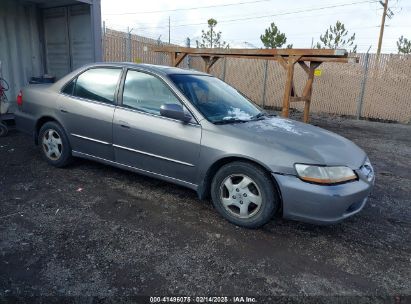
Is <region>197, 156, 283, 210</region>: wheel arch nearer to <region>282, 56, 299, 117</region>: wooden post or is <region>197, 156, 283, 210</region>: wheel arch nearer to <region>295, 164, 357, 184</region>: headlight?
<region>295, 164, 357, 184</region>: headlight

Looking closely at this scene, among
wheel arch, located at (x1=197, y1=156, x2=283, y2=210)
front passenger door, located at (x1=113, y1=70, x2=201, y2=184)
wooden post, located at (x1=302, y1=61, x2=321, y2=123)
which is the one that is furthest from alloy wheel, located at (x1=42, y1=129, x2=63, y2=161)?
wooden post, located at (x1=302, y1=61, x2=321, y2=123)

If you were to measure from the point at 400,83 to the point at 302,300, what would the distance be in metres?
11.5

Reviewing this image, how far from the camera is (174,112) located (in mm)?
3482

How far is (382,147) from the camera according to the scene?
7.65m

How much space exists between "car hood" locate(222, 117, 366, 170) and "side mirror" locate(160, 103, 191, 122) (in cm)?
44

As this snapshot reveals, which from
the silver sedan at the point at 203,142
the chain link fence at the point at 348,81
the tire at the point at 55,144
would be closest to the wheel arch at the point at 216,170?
the silver sedan at the point at 203,142

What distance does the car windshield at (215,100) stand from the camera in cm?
372

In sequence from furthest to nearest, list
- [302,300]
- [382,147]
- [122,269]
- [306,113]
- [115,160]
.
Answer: [306,113] → [382,147] → [115,160] → [122,269] → [302,300]

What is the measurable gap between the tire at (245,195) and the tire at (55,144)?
89.9 inches

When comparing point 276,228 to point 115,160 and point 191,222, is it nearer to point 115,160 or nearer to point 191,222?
point 191,222

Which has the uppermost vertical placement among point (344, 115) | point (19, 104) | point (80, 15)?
point (80, 15)

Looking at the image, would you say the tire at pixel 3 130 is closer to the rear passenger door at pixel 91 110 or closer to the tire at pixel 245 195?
the rear passenger door at pixel 91 110

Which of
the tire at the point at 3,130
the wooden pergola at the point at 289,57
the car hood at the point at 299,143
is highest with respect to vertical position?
the wooden pergola at the point at 289,57

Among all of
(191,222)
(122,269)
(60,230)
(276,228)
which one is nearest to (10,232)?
(60,230)
